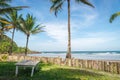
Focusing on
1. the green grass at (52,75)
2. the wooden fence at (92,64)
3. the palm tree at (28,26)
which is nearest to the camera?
the green grass at (52,75)

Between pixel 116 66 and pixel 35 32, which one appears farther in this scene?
pixel 35 32

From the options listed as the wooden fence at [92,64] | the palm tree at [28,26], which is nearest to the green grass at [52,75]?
the wooden fence at [92,64]

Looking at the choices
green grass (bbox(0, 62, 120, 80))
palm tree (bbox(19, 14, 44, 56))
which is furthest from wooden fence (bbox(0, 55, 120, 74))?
palm tree (bbox(19, 14, 44, 56))

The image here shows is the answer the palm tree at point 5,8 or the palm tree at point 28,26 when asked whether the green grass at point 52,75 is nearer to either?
the palm tree at point 5,8

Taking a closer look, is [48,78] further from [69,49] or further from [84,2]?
[84,2]

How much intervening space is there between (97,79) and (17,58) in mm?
19484

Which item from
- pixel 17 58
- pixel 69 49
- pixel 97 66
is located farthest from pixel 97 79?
pixel 17 58

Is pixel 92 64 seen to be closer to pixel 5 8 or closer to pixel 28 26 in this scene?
pixel 5 8

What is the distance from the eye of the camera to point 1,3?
77.4ft

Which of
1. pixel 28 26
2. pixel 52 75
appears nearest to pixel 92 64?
pixel 52 75

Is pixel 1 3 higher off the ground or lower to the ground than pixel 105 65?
higher

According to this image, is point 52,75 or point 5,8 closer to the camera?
point 52,75

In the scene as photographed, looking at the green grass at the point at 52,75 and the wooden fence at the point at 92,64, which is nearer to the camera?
the green grass at the point at 52,75

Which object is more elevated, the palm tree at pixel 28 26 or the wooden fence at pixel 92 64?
the palm tree at pixel 28 26
